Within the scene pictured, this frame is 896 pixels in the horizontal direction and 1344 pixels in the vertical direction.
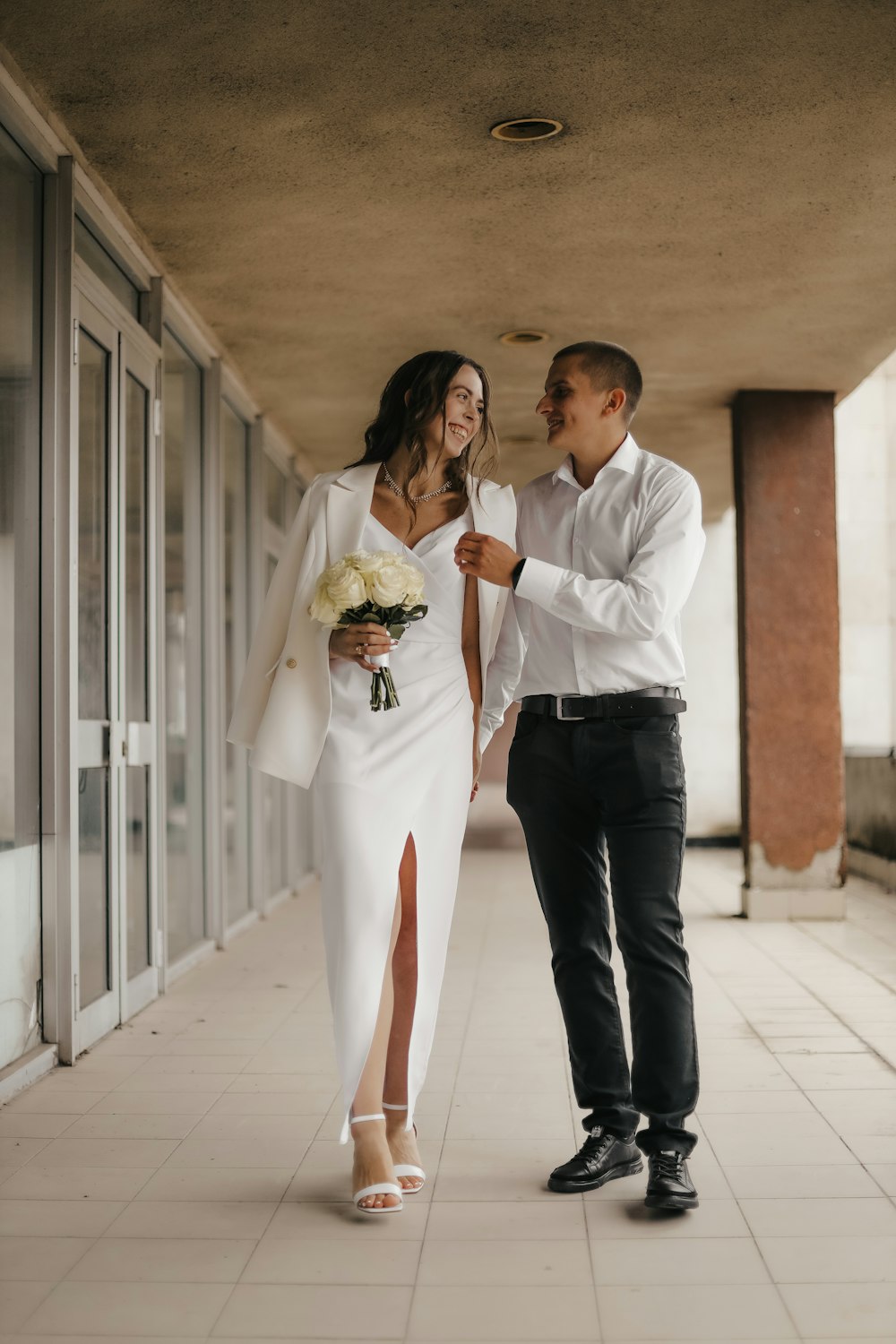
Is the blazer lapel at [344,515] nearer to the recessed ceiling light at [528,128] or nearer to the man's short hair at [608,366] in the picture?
the man's short hair at [608,366]

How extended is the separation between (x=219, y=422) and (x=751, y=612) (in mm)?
3150

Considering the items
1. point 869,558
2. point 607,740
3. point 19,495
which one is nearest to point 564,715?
point 607,740

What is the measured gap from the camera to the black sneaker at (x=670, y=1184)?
2689 millimetres

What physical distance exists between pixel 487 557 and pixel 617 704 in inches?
16.3

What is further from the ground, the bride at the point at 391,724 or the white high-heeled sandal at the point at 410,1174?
the bride at the point at 391,724

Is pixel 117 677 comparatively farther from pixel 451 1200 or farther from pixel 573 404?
pixel 451 1200

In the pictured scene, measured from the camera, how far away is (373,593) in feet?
8.82

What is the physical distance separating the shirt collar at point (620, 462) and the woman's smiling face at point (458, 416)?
0.22 metres

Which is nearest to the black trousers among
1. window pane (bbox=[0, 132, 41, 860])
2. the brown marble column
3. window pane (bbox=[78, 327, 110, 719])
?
window pane (bbox=[0, 132, 41, 860])

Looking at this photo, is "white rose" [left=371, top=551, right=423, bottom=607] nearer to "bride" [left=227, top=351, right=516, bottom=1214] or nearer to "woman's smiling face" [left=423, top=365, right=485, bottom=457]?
"bride" [left=227, top=351, right=516, bottom=1214]

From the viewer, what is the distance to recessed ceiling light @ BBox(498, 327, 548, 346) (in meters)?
6.35

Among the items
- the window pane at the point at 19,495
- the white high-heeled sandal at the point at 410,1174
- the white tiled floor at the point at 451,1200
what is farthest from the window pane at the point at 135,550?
the white high-heeled sandal at the point at 410,1174

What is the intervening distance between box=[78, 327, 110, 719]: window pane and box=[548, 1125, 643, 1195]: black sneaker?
2.22 meters

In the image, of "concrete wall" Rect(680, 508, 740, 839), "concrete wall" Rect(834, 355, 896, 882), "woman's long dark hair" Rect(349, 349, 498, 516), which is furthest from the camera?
"concrete wall" Rect(834, 355, 896, 882)
